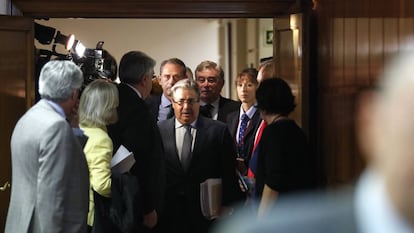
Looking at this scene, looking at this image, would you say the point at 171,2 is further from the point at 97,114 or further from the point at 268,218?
the point at 268,218

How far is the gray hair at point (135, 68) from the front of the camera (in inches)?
143

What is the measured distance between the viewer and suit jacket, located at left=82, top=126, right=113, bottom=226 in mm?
3250

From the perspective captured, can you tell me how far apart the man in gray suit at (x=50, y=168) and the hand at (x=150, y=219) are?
668 mm

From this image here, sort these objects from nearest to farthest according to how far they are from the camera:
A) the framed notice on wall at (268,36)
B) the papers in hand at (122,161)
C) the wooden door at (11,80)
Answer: the papers in hand at (122,161) → the wooden door at (11,80) → the framed notice on wall at (268,36)

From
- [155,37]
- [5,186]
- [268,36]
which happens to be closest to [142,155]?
[5,186]

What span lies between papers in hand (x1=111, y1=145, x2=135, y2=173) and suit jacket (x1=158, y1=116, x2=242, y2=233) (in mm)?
529

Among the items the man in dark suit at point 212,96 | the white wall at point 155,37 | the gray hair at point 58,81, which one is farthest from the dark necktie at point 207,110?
the white wall at point 155,37

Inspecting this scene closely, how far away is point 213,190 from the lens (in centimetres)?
387

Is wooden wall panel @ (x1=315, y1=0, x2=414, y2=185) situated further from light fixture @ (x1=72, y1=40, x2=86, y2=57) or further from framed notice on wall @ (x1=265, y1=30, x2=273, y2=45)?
framed notice on wall @ (x1=265, y1=30, x2=273, y2=45)

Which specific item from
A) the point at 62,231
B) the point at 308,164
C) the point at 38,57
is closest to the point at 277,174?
the point at 308,164

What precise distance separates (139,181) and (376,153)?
2.71 m

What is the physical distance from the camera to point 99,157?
3252 millimetres

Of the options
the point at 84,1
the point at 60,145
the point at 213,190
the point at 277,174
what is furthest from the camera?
the point at 84,1

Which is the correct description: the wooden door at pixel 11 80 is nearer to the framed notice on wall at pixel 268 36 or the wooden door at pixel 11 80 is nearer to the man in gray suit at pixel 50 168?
the man in gray suit at pixel 50 168
